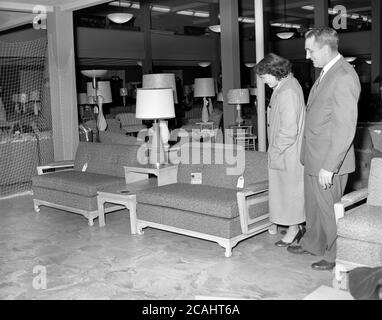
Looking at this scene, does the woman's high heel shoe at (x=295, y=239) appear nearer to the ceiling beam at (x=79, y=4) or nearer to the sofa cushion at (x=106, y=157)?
the sofa cushion at (x=106, y=157)

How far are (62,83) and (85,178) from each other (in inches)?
110

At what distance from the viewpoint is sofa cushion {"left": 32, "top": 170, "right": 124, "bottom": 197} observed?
5.53 meters

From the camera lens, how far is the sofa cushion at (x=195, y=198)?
14.1 ft

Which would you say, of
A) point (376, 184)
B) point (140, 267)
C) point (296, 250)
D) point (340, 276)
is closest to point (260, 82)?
point (296, 250)

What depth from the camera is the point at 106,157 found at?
624cm

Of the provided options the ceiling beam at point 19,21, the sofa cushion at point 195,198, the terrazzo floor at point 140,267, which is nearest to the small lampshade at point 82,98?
the ceiling beam at point 19,21

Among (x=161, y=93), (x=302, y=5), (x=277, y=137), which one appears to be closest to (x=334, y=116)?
(x=277, y=137)

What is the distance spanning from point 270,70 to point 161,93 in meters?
1.58

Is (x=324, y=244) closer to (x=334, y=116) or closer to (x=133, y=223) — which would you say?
(x=334, y=116)

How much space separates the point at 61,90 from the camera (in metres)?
8.15

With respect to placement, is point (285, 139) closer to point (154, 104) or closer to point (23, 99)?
point (154, 104)

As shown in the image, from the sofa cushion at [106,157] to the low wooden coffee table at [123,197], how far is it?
44 centimetres

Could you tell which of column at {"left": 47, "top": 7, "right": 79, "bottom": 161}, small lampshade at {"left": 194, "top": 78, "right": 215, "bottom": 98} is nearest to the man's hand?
column at {"left": 47, "top": 7, "right": 79, "bottom": 161}

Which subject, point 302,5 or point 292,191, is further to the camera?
point 302,5
